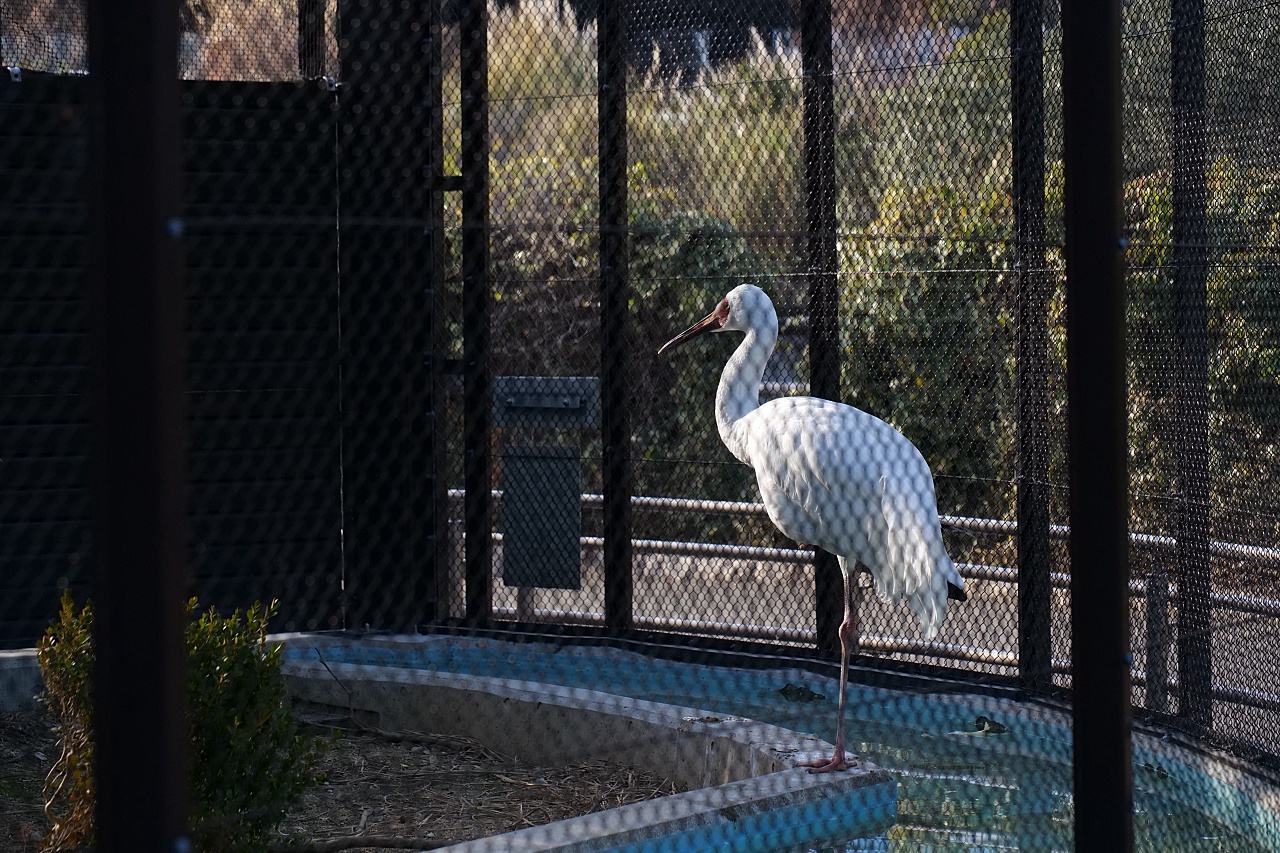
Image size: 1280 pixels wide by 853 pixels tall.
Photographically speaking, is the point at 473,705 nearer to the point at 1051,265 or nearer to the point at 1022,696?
the point at 1022,696

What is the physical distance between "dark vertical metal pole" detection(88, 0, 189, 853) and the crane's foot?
9.00 ft

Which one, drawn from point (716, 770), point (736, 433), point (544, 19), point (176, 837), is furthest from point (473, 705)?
point (176, 837)

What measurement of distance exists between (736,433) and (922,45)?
5.31ft

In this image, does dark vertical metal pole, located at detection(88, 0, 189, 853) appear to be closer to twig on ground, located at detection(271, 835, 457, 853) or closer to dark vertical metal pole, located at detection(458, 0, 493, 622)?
twig on ground, located at detection(271, 835, 457, 853)

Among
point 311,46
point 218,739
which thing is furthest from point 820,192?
point 218,739

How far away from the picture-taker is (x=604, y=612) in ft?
19.7

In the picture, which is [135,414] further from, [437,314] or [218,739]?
[437,314]

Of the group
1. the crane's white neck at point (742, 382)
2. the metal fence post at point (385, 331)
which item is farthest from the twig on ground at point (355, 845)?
the metal fence post at point (385, 331)

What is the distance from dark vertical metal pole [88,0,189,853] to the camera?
139cm

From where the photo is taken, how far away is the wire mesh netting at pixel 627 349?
504 cm

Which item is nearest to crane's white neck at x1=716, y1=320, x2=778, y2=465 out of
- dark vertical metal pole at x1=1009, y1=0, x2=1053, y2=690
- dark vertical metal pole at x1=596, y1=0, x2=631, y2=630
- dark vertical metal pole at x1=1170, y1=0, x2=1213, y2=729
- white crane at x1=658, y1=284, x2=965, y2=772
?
white crane at x1=658, y1=284, x2=965, y2=772

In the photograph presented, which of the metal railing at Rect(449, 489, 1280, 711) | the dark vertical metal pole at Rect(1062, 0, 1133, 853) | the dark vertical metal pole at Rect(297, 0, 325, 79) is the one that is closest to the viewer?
the dark vertical metal pole at Rect(1062, 0, 1133, 853)

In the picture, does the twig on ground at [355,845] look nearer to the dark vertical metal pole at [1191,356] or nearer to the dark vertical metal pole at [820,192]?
the dark vertical metal pole at [1191,356]

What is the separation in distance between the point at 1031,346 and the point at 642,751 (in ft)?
6.91
